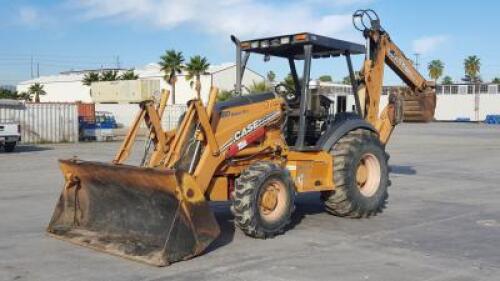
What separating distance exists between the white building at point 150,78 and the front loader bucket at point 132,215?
185ft

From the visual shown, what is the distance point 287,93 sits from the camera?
9859 mm

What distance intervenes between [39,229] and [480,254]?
5.95 m

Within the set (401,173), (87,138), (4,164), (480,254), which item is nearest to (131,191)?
(480,254)

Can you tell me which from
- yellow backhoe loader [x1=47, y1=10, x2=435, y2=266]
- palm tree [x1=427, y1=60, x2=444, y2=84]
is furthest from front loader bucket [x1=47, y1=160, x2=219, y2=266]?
palm tree [x1=427, y1=60, x2=444, y2=84]

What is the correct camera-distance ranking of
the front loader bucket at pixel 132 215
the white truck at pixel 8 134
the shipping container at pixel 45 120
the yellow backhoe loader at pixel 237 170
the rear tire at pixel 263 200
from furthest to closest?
the shipping container at pixel 45 120 → the white truck at pixel 8 134 → the rear tire at pixel 263 200 → the yellow backhoe loader at pixel 237 170 → the front loader bucket at pixel 132 215

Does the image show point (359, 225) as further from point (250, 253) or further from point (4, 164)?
point (4, 164)

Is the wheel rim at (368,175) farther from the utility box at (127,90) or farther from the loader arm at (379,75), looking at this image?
Answer: the utility box at (127,90)

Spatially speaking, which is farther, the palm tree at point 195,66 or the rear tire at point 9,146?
the palm tree at point 195,66

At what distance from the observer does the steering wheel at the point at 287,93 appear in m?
9.74

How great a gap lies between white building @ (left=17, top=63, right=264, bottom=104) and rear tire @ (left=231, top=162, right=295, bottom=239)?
56471 millimetres

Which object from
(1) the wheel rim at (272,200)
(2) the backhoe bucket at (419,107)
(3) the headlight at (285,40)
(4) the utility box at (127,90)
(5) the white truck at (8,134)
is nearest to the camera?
(1) the wheel rim at (272,200)

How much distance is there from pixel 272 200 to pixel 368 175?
2643 millimetres

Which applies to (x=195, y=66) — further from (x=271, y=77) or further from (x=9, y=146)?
(x=271, y=77)

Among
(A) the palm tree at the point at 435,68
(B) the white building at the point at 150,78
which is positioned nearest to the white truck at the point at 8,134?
(B) the white building at the point at 150,78
